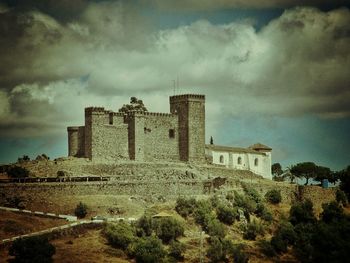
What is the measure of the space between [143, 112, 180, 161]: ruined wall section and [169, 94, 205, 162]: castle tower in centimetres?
A: 57

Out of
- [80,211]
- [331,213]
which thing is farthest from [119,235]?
[331,213]

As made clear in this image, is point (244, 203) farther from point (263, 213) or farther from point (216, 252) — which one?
point (216, 252)

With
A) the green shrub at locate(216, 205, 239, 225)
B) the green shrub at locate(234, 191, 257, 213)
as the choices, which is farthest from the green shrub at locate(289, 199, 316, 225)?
the green shrub at locate(216, 205, 239, 225)

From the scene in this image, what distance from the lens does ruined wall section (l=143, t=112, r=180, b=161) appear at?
7681 cm

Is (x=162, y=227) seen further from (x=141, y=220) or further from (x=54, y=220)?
(x=54, y=220)

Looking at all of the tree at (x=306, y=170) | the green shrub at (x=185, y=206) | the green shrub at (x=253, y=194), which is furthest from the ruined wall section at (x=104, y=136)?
the tree at (x=306, y=170)

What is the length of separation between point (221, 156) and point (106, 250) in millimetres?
29814

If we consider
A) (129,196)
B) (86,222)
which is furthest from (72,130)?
(86,222)

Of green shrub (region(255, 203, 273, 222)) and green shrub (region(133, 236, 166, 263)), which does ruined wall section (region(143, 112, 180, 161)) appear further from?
green shrub (region(133, 236, 166, 263))

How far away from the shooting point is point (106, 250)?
58469 mm

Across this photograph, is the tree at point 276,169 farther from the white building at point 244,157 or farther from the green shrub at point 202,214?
the green shrub at point 202,214

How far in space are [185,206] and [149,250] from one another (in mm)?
8856

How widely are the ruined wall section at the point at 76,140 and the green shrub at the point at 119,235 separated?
1655 cm

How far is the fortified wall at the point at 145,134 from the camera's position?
2926 inches
